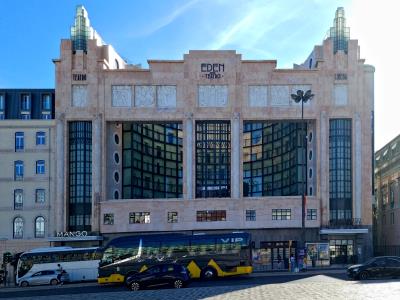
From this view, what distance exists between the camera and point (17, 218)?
237ft

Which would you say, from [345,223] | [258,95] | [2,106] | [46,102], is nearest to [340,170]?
[345,223]

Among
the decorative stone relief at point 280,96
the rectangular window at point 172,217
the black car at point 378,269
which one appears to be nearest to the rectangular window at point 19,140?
the rectangular window at point 172,217

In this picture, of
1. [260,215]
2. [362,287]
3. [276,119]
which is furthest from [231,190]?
[362,287]

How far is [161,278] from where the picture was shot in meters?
37.8

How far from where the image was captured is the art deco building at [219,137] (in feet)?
235

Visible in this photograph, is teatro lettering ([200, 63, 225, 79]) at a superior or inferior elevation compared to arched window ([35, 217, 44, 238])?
superior

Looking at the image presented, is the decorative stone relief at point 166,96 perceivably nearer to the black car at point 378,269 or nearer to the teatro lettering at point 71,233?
the teatro lettering at point 71,233

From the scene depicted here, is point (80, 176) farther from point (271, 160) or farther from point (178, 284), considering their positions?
point (178, 284)

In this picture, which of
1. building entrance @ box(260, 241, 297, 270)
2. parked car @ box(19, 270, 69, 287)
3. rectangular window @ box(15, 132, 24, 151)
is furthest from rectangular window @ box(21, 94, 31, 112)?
building entrance @ box(260, 241, 297, 270)

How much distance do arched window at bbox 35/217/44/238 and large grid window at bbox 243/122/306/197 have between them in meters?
29.7

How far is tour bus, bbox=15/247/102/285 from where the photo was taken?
5122 cm

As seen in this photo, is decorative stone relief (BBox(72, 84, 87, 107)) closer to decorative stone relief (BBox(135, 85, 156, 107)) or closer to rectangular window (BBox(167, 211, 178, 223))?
decorative stone relief (BBox(135, 85, 156, 107))

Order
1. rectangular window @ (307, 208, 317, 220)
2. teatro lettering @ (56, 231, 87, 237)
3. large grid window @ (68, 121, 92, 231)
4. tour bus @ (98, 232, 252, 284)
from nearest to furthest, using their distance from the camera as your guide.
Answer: tour bus @ (98, 232, 252, 284) < teatro lettering @ (56, 231, 87, 237) < rectangular window @ (307, 208, 317, 220) < large grid window @ (68, 121, 92, 231)

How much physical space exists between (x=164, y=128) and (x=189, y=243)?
2041 inches
